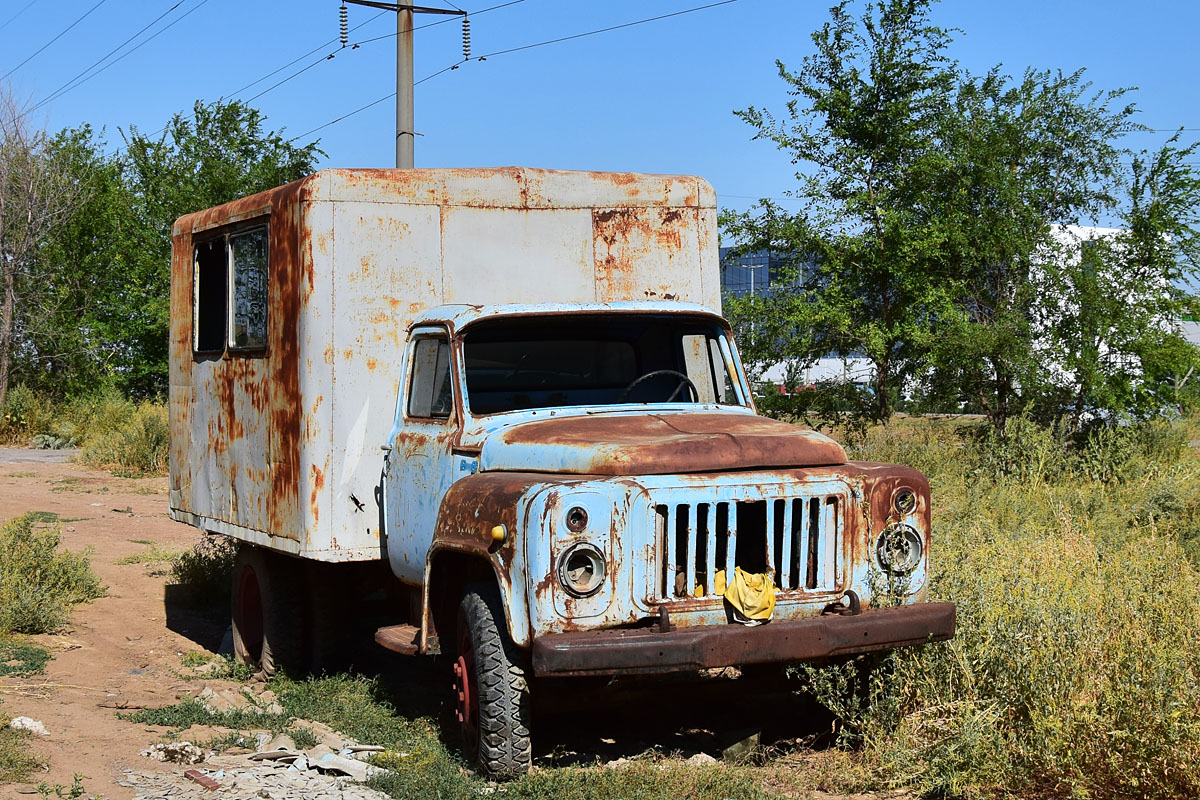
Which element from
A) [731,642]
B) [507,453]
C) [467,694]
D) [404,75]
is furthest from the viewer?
[404,75]

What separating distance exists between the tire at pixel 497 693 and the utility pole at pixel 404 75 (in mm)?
10253

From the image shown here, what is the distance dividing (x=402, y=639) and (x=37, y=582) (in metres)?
4.46

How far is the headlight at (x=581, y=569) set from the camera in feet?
16.8

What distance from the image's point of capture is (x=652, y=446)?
5426 millimetres

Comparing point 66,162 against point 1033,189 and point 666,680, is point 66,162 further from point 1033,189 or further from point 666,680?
point 666,680

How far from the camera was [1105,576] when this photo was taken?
715 centimetres

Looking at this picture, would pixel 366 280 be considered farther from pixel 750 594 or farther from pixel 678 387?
pixel 750 594

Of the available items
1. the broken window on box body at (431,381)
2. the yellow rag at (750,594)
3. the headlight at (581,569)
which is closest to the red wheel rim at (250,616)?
the broken window on box body at (431,381)

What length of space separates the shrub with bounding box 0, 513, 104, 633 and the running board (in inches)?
136

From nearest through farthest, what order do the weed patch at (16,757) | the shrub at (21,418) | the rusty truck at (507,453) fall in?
the rusty truck at (507,453) < the weed patch at (16,757) < the shrub at (21,418)

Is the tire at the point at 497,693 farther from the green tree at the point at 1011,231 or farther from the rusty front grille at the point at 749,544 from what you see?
the green tree at the point at 1011,231

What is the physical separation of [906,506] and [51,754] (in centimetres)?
405

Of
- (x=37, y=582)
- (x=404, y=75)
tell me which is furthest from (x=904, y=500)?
(x=404, y=75)

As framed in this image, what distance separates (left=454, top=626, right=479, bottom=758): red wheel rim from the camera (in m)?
5.74
